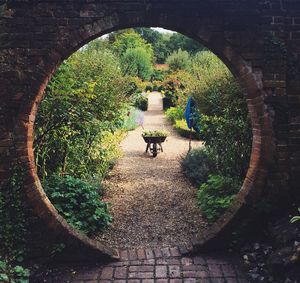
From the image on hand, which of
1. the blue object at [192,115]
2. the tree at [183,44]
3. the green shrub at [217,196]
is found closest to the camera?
the green shrub at [217,196]

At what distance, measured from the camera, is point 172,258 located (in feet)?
15.7

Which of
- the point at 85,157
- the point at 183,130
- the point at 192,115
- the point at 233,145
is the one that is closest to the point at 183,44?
the point at 183,130

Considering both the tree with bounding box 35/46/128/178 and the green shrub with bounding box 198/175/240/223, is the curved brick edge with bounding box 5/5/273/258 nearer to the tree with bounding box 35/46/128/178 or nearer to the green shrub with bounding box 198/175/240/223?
the green shrub with bounding box 198/175/240/223

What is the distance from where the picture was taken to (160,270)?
4449mm

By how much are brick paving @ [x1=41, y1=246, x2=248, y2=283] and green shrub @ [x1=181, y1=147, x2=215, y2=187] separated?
3.67 meters

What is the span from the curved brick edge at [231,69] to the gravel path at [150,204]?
Result: 98 cm

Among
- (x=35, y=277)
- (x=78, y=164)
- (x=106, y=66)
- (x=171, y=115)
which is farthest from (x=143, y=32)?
(x=35, y=277)

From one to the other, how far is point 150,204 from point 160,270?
295 centimetres

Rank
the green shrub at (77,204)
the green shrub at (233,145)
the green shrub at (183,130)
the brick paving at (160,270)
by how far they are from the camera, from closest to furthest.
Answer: the brick paving at (160,270) < the green shrub at (77,204) < the green shrub at (233,145) < the green shrub at (183,130)

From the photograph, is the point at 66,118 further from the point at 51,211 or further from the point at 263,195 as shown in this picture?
the point at 263,195

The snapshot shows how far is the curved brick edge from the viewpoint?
14.2 feet

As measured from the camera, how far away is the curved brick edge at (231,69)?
14.2 feet

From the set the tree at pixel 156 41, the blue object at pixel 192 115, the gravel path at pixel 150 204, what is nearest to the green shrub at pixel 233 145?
the gravel path at pixel 150 204

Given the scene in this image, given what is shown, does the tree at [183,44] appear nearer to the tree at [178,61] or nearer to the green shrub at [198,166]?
the tree at [178,61]
